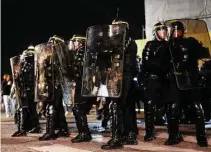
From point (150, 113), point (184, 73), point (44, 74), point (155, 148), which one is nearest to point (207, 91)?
point (150, 113)

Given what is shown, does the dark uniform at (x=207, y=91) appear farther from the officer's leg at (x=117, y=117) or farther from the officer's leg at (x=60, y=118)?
the officer's leg at (x=60, y=118)

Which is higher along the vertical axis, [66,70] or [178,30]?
[178,30]

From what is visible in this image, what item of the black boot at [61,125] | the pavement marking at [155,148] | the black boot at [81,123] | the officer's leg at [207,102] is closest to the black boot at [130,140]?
the pavement marking at [155,148]

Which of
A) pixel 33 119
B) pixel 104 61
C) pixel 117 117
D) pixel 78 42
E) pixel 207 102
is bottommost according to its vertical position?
pixel 33 119

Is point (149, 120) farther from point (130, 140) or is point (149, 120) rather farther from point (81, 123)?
point (81, 123)

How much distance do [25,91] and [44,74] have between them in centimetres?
124

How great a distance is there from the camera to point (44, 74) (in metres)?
7.59

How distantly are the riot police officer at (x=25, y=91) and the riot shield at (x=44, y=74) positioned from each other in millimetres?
682

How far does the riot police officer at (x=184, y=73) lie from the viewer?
19.8ft

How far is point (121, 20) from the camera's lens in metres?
6.29

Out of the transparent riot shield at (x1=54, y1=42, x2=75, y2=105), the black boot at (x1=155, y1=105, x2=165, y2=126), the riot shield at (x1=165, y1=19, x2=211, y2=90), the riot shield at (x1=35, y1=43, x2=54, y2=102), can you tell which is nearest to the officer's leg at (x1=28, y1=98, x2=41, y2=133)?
the riot shield at (x1=35, y1=43, x2=54, y2=102)

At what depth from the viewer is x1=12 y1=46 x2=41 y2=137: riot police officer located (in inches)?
333

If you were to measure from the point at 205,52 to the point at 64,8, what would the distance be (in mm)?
26270

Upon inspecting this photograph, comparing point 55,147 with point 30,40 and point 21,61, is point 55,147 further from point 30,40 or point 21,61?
point 30,40
